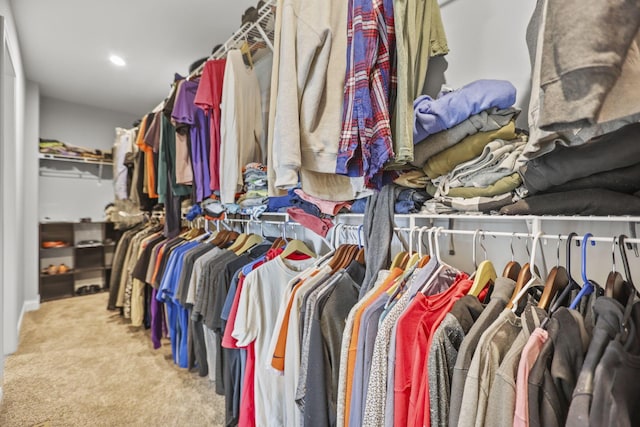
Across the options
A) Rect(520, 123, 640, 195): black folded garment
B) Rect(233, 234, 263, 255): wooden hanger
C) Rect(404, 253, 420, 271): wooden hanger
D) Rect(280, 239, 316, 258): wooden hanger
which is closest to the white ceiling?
Rect(233, 234, 263, 255): wooden hanger

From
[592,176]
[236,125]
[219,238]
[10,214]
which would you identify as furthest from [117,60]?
[592,176]

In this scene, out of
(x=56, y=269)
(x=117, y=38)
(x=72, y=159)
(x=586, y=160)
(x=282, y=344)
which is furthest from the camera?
(x=72, y=159)

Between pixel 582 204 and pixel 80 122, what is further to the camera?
pixel 80 122

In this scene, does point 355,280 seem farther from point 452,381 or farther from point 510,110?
point 510,110

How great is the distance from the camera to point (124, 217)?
4012 mm

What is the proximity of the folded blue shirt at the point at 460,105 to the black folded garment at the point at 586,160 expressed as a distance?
23 centimetres

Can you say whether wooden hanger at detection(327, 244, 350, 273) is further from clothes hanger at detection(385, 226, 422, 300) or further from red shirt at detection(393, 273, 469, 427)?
red shirt at detection(393, 273, 469, 427)

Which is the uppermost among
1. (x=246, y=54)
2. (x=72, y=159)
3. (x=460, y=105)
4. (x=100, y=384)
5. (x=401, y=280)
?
(x=246, y=54)

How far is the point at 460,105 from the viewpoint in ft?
2.99

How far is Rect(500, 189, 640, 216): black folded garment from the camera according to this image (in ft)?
2.29

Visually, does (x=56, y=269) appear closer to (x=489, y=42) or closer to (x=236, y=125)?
(x=236, y=125)

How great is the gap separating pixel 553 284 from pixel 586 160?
299 mm

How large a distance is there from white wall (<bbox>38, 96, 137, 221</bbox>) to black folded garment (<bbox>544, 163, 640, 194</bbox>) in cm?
527

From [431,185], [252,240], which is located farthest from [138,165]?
[431,185]
